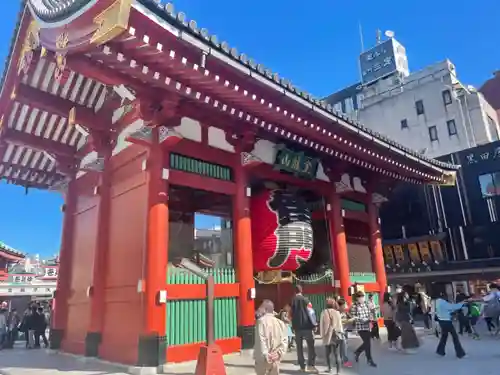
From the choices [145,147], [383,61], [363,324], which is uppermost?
[383,61]

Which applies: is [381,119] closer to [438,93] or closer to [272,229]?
[438,93]

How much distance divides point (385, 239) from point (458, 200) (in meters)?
5.37

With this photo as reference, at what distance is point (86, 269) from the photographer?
10852mm

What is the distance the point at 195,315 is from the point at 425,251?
71.6 feet

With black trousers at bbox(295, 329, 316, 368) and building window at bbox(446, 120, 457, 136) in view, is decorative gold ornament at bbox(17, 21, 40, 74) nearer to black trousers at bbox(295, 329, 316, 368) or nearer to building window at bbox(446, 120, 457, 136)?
black trousers at bbox(295, 329, 316, 368)

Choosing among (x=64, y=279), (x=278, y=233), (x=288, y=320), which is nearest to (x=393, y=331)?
(x=288, y=320)

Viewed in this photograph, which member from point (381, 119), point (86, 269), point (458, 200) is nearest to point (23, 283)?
point (86, 269)

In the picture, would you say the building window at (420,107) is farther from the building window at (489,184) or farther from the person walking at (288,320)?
the person walking at (288,320)

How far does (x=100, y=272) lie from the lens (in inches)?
379

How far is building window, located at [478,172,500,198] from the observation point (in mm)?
24250

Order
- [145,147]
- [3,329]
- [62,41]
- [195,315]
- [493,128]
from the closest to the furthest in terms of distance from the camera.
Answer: [62,41], [195,315], [145,147], [3,329], [493,128]

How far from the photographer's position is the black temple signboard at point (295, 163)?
11.0 meters

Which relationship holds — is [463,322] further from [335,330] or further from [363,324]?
[335,330]

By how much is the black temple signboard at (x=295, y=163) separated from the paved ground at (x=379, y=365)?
480cm
